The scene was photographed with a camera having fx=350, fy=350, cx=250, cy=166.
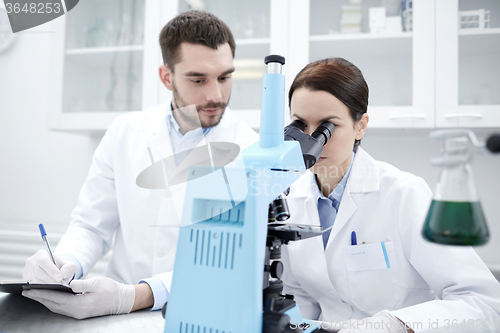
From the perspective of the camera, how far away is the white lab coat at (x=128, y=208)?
129 centimetres

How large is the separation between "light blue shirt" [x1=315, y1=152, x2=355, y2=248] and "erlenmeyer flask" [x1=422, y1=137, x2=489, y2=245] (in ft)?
2.54

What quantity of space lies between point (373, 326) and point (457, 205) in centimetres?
49

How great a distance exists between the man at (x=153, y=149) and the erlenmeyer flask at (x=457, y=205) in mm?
864

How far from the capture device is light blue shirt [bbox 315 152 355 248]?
3.90 feet

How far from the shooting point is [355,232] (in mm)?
1096

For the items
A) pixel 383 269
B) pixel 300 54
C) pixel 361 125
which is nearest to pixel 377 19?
pixel 300 54

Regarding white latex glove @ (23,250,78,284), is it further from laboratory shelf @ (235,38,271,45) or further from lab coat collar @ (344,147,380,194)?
laboratory shelf @ (235,38,271,45)

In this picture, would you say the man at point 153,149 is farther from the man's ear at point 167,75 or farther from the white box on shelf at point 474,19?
the white box on shelf at point 474,19

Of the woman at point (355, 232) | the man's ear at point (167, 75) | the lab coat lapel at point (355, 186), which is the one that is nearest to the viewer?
the woman at point (355, 232)

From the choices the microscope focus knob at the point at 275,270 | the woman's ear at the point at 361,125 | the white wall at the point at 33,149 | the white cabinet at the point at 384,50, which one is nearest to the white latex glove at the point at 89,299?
the microscope focus knob at the point at 275,270

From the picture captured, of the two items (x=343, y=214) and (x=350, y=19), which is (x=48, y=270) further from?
(x=350, y=19)

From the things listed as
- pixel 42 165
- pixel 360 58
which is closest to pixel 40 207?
pixel 42 165

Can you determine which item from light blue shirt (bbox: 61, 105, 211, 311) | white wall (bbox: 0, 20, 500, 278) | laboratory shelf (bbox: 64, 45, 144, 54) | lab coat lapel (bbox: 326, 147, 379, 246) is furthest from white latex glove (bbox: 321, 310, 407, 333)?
white wall (bbox: 0, 20, 500, 278)

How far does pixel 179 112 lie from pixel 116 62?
1.04 meters
